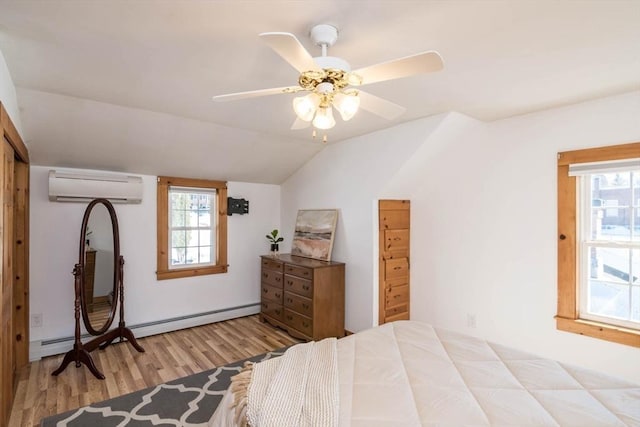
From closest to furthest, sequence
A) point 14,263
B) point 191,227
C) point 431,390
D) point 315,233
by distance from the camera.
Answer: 1. point 431,390
2. point 14,263
3. point 315,233
4. point 191,227

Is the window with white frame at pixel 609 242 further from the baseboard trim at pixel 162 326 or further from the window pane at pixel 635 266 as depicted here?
the baseboard trim at pixel 162 326

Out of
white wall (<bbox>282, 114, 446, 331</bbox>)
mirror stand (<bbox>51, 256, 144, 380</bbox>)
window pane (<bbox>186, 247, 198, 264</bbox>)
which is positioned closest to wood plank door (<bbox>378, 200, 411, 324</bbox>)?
white wall (<bbox>282, 114, 446, 331</bbox>)

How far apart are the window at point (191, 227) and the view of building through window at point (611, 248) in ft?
12.9

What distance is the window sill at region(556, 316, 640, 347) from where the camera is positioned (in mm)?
2407

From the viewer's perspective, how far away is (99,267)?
3.40 metres

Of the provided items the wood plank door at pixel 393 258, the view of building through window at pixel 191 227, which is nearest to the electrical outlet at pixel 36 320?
the view of building through window at pixel 191 227

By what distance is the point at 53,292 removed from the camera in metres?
3.38

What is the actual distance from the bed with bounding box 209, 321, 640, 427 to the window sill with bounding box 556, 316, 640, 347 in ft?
3.90

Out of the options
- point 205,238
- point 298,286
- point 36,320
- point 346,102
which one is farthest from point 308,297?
point 36,320

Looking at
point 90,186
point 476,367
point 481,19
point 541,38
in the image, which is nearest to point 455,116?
point 541,38

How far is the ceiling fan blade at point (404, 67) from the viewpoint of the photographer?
4.22 ft

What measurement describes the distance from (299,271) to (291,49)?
9.25 feet

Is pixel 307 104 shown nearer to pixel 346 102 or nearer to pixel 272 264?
pixel 346 102

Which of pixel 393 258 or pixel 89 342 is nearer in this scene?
pixel 89 342
